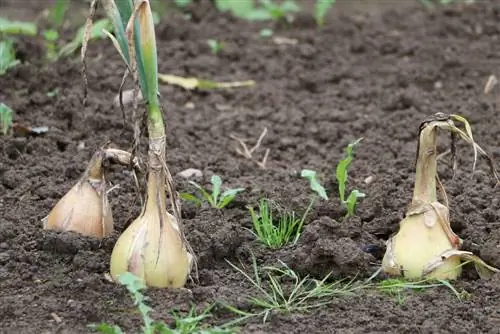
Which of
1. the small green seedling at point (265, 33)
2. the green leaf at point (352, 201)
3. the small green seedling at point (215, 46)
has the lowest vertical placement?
the green leaf at point (352, 201)

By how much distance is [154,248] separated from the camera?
280cm

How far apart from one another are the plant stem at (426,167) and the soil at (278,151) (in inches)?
8.7

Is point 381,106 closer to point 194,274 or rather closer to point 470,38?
point 470,38

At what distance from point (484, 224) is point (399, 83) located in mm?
1725

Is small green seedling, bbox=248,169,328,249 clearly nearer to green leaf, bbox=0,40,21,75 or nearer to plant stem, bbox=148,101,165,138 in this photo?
plant stem, bbox=148,101,165,138

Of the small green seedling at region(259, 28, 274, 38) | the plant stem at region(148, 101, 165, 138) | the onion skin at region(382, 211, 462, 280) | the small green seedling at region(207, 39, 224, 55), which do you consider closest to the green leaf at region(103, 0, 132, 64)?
the plant stem at region(148, 101, 165, 138)

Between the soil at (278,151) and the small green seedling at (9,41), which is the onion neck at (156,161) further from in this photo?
the small green seedling at (9,41)

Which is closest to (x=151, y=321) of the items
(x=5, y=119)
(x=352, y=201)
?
(x=352, y=201)

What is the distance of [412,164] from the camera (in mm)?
3924

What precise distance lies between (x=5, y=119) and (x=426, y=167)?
1.71m

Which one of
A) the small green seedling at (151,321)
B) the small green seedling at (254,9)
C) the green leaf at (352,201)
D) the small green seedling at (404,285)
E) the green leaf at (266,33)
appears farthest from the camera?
the small green seedling at (254,9)

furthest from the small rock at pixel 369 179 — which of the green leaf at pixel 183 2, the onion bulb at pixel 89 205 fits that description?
the green leaf at pixel 183 2

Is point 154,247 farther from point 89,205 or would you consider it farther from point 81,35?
point 81,35

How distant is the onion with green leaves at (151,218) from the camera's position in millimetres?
2791
